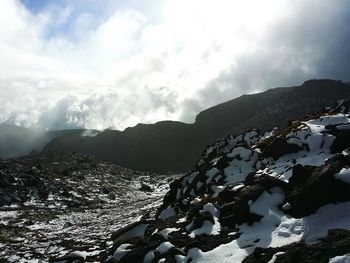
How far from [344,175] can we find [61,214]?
3929 inches

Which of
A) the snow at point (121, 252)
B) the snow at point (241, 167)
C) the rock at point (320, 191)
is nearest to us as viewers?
the rock at point (320, 191)

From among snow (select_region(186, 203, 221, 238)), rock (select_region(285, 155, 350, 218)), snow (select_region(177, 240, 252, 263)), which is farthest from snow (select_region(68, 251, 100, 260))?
rock (select_region(285, 155, 350, 218))

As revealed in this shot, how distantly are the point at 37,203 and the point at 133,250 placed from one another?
106845mm

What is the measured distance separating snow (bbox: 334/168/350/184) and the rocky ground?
77.0 ft

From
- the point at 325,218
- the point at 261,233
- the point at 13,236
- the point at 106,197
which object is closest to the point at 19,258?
the point at 13,236

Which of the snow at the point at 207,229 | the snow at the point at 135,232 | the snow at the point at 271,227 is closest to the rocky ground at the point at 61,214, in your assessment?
the snow at the point at 135,232

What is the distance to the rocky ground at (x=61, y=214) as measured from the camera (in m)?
56.6

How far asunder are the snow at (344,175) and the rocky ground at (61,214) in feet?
77.0

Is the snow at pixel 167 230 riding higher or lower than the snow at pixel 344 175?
lower

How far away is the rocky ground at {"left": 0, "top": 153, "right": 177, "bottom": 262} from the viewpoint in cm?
5662

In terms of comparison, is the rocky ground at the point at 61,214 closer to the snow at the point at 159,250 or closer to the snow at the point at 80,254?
the snow at the point at 80,254

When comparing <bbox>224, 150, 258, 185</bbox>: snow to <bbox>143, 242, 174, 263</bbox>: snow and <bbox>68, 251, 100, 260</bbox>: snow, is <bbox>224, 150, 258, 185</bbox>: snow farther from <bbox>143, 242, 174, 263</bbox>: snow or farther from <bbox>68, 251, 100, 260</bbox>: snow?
<bbox>143, 242, 174, 263</bbox>: snow

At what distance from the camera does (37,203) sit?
427 feet

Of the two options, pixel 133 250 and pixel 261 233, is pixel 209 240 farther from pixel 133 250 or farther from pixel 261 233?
pixel 133 250
